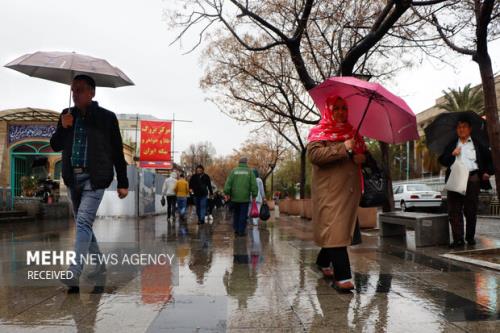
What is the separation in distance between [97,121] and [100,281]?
65.6 inches

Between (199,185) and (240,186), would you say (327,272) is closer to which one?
(240,186)

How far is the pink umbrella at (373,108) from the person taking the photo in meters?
4.55

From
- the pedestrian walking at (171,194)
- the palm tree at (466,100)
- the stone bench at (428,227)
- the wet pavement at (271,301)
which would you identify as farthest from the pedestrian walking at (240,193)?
the palm tree at (466,100)

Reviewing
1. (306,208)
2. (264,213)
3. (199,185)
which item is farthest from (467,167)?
(306,208)

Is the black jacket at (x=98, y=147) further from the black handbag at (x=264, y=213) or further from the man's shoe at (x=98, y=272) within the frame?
the black handbag at (x=264, y=213)

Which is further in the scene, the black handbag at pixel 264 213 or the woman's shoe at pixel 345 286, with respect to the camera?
Answer: the black handbag at pixel 264 213

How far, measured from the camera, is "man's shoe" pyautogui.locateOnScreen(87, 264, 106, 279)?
17.2 ft

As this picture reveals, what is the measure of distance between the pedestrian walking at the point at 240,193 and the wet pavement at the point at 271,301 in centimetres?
412

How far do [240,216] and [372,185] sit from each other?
20.1 ft

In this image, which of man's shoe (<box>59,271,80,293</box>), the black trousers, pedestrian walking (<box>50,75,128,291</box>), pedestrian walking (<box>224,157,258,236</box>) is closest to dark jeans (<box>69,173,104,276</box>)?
pedestrian walking (<box>50,75,128,291</box>)

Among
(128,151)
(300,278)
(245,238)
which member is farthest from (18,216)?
(128,151)

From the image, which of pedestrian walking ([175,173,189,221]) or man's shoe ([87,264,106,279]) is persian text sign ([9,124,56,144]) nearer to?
pedestrian walking ([175,173,189,221])

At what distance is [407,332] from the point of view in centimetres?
329

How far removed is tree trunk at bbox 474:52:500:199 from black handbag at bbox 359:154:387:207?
2649 millimetres
